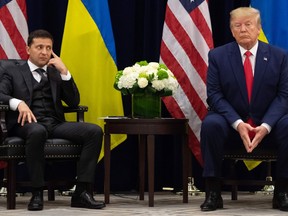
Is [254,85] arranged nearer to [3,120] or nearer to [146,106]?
[146,106]

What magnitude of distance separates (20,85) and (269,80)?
1.85 meters

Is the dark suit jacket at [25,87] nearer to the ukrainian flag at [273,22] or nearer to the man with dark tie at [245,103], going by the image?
the man with dark tie at [245,103]

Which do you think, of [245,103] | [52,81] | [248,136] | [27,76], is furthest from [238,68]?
[27,76]

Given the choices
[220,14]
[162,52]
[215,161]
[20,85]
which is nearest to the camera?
[215,161]

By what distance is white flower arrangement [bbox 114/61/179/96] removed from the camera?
543 centimetres

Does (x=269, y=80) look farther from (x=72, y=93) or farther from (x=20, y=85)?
(x=20, y=85)

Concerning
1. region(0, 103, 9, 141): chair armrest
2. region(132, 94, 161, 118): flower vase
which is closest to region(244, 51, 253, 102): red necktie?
region(132, 94, 161, 118): flower vase

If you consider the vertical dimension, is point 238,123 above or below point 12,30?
below

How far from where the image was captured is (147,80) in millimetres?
5441

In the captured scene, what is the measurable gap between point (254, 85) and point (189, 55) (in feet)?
3.47

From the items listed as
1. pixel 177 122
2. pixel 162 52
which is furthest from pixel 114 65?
pixel 177 122

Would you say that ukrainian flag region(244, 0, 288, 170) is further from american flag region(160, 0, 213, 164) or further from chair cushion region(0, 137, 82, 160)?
chair cushion region(0, 137, 82, 160)

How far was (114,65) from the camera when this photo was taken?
6277 millimetres

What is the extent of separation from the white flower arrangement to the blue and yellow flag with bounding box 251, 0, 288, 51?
1254 mm
